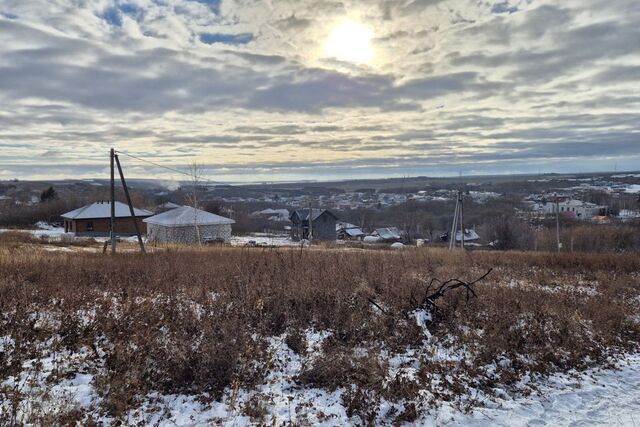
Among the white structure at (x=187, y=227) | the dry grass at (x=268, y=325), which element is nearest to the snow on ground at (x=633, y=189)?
the white structure at (x=187, y=227)

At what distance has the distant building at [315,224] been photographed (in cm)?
5788

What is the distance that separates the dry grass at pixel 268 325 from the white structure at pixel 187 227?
92.6 feet

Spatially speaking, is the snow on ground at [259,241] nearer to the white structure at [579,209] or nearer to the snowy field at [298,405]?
the snowy field at [298,405]

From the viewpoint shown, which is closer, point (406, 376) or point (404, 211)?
point (406, 376)

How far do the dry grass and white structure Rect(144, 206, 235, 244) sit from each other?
28218mm

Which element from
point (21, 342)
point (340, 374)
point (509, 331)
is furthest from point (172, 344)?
point (509, 331)

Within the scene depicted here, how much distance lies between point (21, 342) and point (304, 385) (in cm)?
387

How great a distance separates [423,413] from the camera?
5.12 meters

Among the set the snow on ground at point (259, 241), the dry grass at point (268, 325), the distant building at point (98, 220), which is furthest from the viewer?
the distant building at point (98, 220)

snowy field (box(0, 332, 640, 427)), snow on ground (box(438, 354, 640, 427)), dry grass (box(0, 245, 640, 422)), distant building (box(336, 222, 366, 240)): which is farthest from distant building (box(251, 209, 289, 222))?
snowy field (box(0, 332, 640, 427))

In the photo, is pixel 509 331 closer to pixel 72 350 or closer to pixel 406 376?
pixel 406 376

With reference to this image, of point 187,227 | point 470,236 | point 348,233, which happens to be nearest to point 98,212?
point 187,227

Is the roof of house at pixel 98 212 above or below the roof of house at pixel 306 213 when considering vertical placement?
above

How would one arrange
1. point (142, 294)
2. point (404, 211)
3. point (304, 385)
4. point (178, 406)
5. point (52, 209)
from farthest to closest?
point (404, 211) < point (52, 209) < point (142, 294) < point (304, 385) < point (178, 406)
